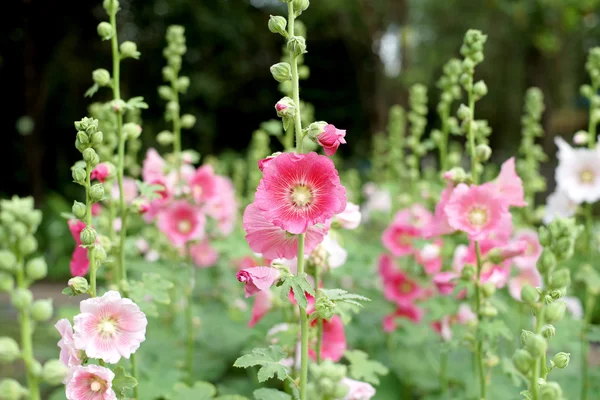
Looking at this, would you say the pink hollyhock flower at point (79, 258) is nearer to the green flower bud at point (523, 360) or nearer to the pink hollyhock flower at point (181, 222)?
the pink hollyhock flower at point (181, 222)

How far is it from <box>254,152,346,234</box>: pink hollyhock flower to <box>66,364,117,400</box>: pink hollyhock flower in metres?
0.52

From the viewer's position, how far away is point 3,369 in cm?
444

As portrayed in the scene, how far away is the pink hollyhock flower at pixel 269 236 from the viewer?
149cm

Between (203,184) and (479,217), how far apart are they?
1313 mm

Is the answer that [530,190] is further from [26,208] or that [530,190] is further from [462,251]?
[26,208]

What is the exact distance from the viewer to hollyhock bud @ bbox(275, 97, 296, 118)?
4.70 ft

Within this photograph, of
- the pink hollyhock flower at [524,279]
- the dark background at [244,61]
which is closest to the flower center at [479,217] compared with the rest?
the pink hollyhock flower at [524,279]

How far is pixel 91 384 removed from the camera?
137cm

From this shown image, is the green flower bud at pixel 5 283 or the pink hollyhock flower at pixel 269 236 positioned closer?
the green flower bud at pixel 5 283

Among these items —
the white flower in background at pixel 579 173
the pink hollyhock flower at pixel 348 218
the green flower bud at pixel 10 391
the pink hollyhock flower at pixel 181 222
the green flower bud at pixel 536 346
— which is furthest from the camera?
the pink hollyhock flower at pixel 181 222

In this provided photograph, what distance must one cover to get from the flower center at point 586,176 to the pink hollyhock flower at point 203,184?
1645mm

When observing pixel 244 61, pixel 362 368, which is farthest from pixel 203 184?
pixel 244 61

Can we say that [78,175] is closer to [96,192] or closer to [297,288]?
[96,192]

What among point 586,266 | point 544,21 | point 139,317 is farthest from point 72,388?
point 544,21
